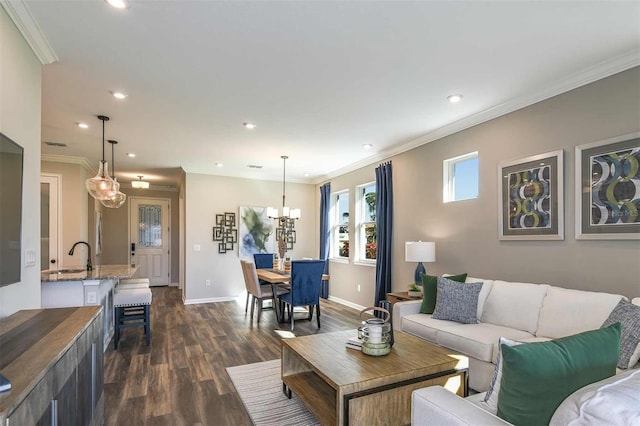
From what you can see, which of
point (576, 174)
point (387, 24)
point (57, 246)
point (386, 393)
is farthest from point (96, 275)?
point (576, 174)

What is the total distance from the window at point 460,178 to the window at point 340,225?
2674 mm

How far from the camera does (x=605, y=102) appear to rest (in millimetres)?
2729

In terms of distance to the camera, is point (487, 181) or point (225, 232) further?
point (225, 232)

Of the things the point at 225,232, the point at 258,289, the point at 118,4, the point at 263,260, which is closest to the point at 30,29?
the point at 118,4

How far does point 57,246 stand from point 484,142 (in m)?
6.49

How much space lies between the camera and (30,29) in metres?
2.16

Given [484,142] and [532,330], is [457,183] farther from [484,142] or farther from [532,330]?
[532,330]

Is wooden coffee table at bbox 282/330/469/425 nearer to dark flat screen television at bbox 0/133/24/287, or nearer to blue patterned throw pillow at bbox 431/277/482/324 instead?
blue patterned throw pillow at bbox 431/277/482/324

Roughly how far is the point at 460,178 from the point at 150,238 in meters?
7.98

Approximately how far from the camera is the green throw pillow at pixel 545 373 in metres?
1.16

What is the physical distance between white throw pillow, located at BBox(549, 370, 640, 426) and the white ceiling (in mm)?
1969

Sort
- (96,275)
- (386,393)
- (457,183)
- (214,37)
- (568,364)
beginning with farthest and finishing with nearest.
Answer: (457,183)
(96,275)
(214,37)
(386,393)
(568,364)

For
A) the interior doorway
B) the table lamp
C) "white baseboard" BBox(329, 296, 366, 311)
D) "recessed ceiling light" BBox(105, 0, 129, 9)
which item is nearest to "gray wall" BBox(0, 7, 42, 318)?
"recessed ceiling light" BBox(105, 0, 129, 9)

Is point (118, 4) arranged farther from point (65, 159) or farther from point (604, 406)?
point (65, 159)
